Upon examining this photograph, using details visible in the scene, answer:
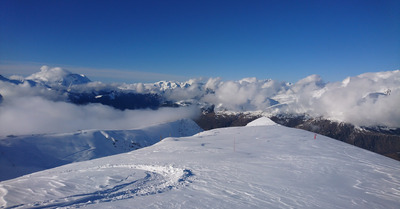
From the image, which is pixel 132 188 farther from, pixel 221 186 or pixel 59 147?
pixel 59 147

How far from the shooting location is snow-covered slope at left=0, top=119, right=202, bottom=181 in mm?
76250

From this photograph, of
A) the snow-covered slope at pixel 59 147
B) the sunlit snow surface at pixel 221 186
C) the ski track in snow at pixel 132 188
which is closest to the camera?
the ski track in snow at pixel 132 188

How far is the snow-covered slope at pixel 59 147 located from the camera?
7625 cm

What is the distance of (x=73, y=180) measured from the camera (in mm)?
12539

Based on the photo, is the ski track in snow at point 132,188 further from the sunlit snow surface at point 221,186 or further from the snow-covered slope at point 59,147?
the snow-covered slope at point 59,147

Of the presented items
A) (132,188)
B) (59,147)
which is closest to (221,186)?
(132,188)

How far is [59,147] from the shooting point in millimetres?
93562

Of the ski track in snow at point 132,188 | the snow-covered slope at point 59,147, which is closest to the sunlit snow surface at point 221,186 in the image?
the ski track in snow at point 132,188

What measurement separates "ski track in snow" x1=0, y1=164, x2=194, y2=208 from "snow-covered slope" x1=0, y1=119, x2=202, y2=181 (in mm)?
82427

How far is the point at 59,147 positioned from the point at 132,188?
105504 mm

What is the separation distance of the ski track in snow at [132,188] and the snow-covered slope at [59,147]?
82.4 metres

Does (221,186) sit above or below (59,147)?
above

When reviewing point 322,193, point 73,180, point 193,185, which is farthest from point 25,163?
point 322,193


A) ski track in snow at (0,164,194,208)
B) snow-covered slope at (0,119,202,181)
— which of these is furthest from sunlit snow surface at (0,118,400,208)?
snow-covered slope at (0,119,202,181)
